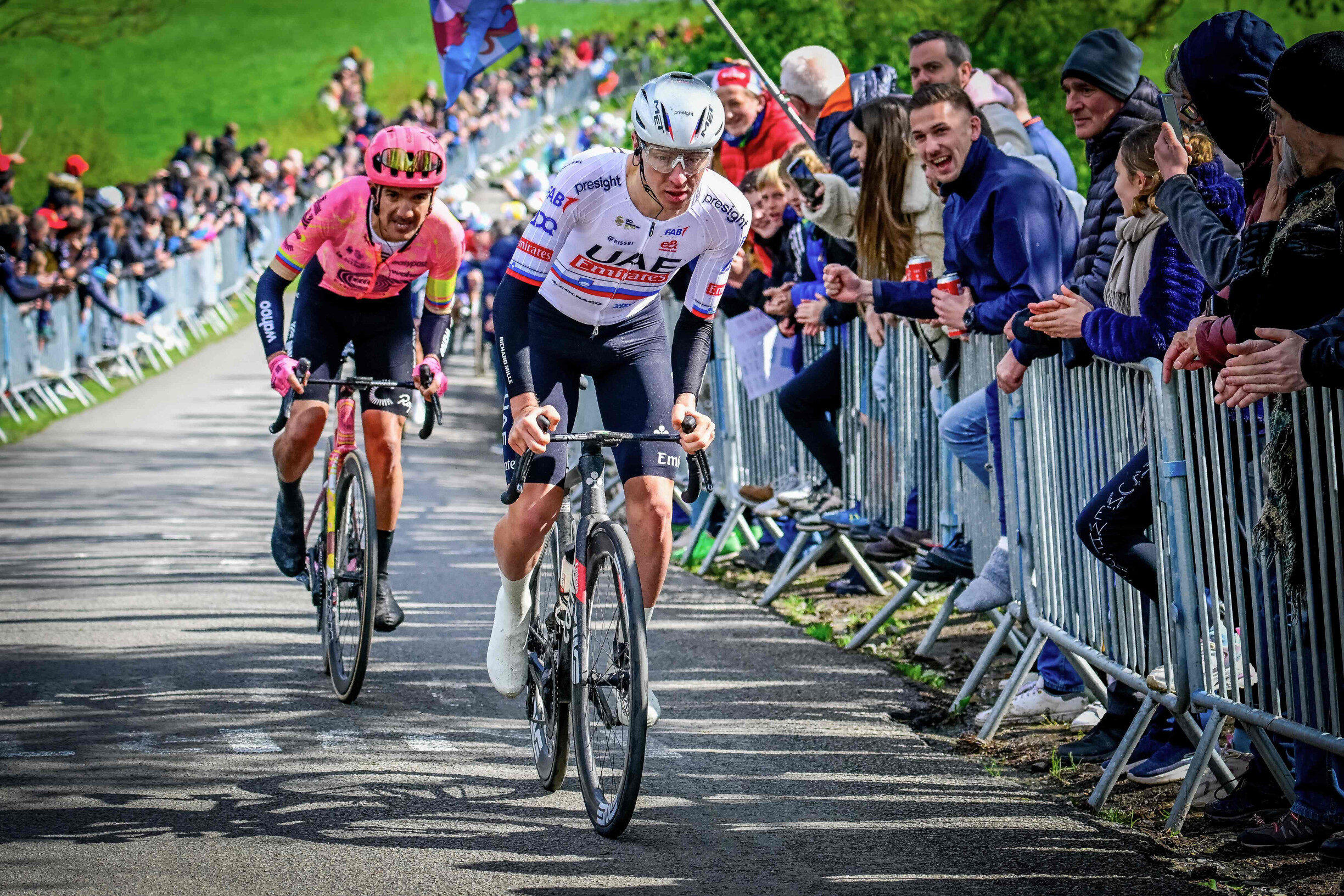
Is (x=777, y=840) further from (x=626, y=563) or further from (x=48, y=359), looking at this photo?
(x=48, y=359)

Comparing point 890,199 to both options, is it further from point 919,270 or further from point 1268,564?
point 1268,564

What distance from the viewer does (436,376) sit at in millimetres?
7285

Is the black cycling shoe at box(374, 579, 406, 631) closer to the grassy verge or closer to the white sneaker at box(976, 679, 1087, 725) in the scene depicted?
the white sneaker at box(976, 679, 1087, 725)

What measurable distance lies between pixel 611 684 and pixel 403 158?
286cm

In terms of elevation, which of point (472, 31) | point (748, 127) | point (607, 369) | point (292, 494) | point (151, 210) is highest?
point (472, 31)

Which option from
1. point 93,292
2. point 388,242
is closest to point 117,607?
point 388,242

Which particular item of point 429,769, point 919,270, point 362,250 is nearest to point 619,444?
point 429,769

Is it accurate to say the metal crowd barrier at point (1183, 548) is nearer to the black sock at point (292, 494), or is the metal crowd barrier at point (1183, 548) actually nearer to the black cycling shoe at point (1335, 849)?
the black cycling shoe at point (1335, 849)

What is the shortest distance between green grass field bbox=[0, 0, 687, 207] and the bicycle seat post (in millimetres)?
39282

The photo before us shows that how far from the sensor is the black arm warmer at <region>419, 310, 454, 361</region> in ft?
25.3

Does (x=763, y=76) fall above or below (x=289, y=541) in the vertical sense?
above

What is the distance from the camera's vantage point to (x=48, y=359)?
19.9m

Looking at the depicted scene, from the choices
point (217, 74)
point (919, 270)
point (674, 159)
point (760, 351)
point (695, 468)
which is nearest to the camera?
point (674, 159)

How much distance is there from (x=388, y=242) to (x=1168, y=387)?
12.4ft
